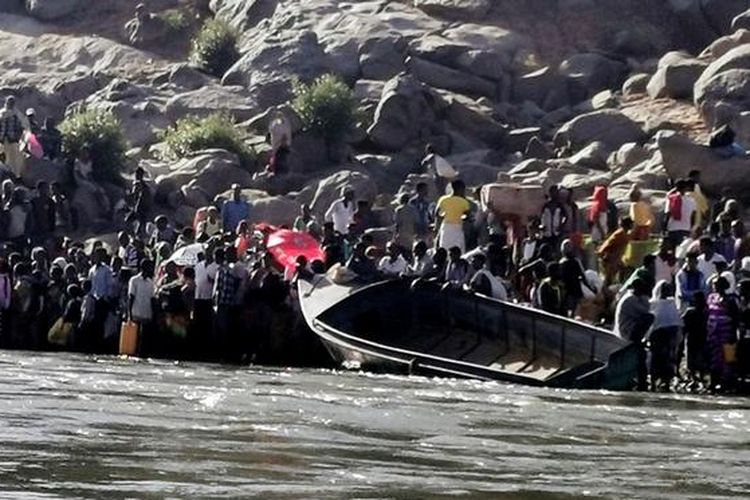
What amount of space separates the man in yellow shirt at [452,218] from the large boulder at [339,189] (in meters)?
7.33

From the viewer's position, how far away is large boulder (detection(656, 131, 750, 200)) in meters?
38.9

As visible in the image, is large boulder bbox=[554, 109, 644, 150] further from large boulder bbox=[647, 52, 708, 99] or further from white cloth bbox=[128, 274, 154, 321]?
white cloth bbox=[128, 274, 154, 321]

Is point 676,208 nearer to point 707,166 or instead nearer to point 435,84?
point 707,166

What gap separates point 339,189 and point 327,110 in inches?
149

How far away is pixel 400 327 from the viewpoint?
107ft

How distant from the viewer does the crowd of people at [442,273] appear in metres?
29.0

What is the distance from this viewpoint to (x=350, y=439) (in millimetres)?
22531

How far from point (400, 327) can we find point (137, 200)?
10831 millimetres

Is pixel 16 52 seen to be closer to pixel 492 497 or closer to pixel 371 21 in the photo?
pixel 371 21

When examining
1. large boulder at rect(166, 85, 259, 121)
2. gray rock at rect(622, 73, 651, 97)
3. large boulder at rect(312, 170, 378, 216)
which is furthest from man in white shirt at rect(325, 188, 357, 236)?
large boulder at rect(166, 85, 259, 121)

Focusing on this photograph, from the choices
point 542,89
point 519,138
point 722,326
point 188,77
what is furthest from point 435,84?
point 722,326

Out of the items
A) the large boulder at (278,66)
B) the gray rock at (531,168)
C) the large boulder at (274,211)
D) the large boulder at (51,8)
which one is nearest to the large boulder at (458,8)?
the large boulder at (278,66)

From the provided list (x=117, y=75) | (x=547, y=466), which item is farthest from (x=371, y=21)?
(x=547, y=466)

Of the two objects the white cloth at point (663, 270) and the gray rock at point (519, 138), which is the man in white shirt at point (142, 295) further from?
the gray rock at point (519, 138)
